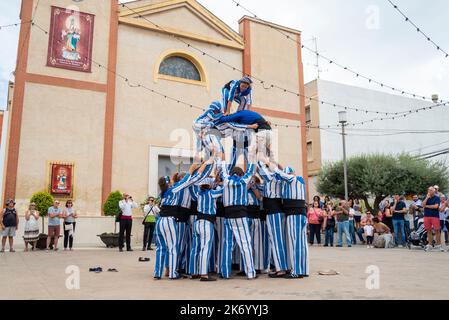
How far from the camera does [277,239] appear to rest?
6.14 meters

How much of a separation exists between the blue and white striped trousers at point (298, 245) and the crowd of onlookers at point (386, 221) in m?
6.22

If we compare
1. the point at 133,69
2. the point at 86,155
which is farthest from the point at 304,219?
the point at 133,69

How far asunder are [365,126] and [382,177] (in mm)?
12898

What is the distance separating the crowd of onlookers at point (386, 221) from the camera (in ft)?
36.2

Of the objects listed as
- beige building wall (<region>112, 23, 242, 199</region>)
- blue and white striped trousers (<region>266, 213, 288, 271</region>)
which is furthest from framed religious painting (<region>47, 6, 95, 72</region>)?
blue and white striped trousers (<region>266, 213, 288, 271</region>)

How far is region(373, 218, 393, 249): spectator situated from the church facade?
27.2ft

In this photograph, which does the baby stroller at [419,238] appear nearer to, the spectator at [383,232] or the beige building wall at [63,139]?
the spectator at [383,232]

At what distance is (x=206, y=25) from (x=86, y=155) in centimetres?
905

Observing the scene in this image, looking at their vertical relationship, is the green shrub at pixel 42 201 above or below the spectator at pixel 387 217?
above

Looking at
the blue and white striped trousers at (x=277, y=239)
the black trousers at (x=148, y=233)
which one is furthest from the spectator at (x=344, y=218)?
the blue and white striped trousers at (x=277, y=239)

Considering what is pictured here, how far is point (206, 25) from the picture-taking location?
67.8 feet

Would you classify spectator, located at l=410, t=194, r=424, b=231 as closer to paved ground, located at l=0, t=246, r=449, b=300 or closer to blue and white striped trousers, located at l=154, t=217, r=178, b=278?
paved ground, located at l=0, t=246, r=449, b=300

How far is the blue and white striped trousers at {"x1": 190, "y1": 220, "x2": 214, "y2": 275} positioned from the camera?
5797 millimetres
